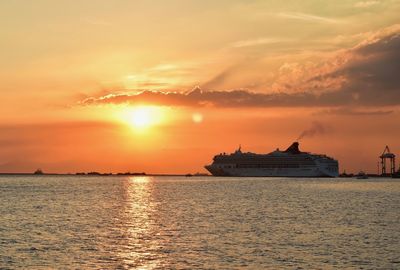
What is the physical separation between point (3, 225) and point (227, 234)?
26.5 meters

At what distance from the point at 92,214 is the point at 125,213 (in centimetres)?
542

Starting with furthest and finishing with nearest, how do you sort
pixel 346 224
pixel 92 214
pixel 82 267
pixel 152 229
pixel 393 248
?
pixel 92 214 → pixel 346 224 → pixel 152 229 → pixel 393 248 → pixel 82 267

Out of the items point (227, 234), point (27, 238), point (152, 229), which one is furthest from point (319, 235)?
A: point (27, 238)

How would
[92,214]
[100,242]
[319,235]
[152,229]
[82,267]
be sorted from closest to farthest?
[82,267] < [100,242] < [319,235] < [152,229] < [92,214]

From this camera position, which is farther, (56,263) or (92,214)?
(92,214)

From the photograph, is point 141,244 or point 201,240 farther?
point 201,240

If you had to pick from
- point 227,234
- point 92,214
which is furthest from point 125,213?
point 227,234

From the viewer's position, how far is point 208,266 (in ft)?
133

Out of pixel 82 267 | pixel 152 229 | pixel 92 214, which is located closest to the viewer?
pixel 82 267

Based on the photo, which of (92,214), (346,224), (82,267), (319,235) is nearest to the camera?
(82,267)

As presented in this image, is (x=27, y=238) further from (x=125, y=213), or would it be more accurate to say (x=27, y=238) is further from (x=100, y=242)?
(x=125, y=213)

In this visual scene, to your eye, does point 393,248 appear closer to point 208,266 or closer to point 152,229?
point 208,266

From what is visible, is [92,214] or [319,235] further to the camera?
[92,214]

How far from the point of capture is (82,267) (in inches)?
1581
